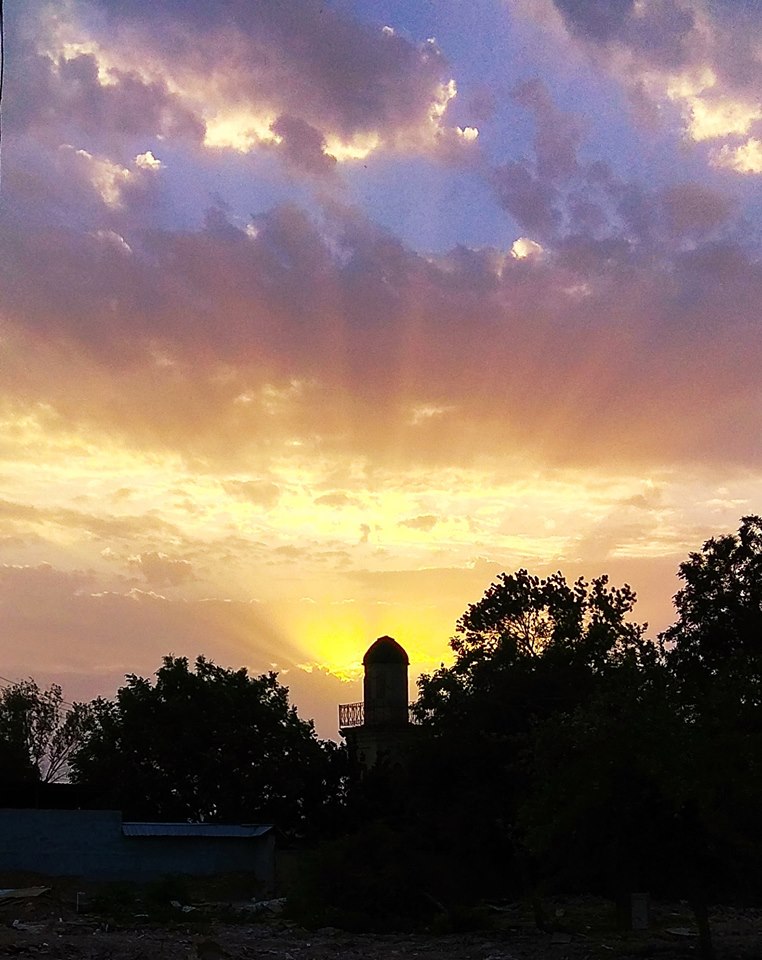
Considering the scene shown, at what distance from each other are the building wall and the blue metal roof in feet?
1.69

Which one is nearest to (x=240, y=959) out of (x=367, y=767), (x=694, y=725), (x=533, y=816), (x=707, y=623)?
(x=533, y=816)

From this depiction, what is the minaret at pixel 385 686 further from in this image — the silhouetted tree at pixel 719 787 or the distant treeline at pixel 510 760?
the silhouetted tree at pixel 719 787

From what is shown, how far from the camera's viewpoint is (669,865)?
76.8ft

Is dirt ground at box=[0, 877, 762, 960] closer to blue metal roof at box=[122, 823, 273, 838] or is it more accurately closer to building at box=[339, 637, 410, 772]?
blue metal roof at box=[122, 823, 273, 838]

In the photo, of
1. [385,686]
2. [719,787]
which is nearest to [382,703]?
[385,686]

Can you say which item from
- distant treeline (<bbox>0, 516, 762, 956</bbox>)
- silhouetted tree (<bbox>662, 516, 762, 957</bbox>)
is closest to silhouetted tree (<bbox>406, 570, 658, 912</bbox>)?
distant treeline (<bbox>0, 516, 762, 956</bbox>)

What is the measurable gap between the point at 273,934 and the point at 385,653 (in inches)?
1131

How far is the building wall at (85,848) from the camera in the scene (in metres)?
41.8

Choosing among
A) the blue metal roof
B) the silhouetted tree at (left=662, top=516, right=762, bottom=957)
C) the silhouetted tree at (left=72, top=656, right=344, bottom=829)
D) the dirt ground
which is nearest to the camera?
the silhouetted tree at (left=662, top=516, right=762, bottom=957)

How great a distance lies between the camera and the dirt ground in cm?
2634

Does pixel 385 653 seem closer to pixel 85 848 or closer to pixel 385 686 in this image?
pixel 385 686

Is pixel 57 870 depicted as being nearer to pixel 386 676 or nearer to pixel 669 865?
pixel 386 676

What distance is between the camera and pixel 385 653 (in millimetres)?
59781

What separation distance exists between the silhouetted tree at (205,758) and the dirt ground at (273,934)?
14.4 m
